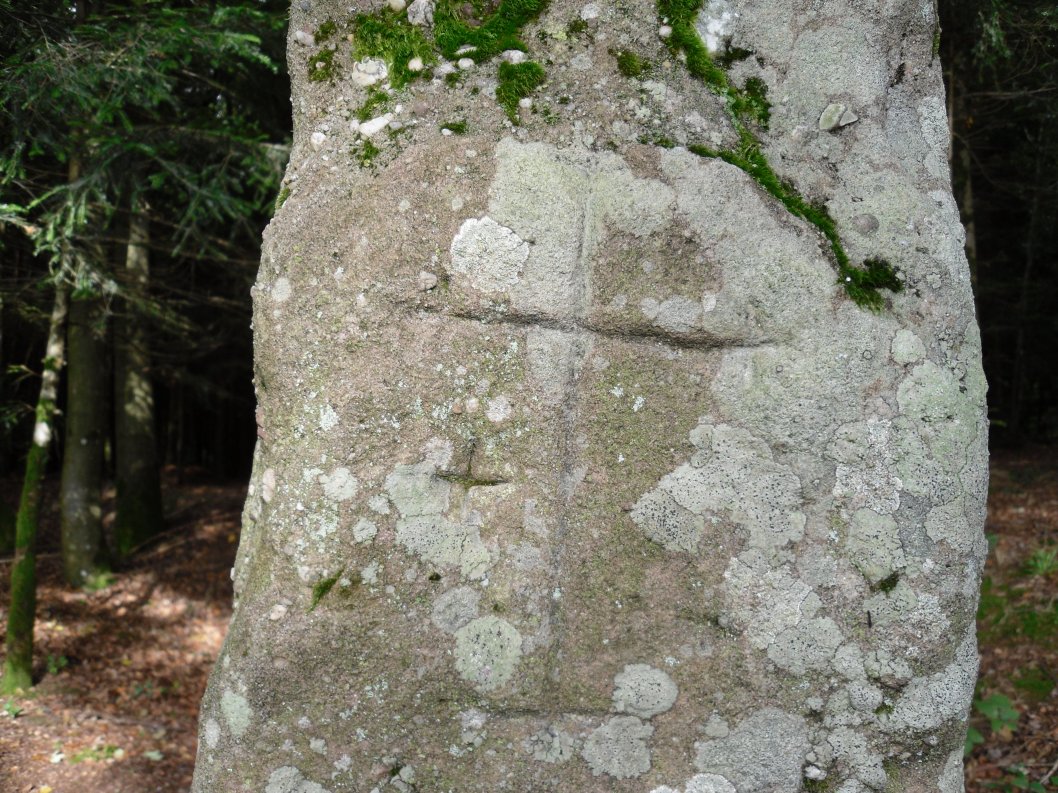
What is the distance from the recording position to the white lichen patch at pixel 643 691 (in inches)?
85.7

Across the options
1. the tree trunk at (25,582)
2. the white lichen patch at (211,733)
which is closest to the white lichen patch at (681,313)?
the white lichen patch at (211,733)

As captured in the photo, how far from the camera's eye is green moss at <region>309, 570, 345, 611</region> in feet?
7.04

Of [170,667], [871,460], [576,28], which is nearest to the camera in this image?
[871,460]

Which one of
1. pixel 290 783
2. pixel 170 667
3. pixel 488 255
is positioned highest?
pixel 488 255

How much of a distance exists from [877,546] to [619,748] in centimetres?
88

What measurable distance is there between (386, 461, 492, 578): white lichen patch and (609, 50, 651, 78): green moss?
120cm

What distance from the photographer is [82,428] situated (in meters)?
6.82

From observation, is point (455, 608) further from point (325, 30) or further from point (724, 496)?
point (325, 30)

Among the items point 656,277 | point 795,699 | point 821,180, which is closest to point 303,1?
point 656,277

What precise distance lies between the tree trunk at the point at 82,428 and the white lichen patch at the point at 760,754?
6.29 meters

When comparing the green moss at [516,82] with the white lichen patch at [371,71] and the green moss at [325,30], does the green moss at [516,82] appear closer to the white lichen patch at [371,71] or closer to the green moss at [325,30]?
the white lichen patch at [371,71]

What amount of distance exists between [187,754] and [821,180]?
503 cm

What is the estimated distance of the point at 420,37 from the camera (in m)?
2.24

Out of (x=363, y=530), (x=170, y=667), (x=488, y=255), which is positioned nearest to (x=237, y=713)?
(x=363, y=530)
